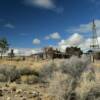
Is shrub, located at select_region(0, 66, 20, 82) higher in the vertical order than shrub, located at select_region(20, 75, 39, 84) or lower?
higher

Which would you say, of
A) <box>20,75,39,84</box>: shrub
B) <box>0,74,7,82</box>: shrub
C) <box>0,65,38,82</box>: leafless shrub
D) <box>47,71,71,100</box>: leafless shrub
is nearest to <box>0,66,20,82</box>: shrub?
<box>0,65,38,82</box>: leafless shrub

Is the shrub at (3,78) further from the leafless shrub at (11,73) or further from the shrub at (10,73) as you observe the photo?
the shrub at (10,73)

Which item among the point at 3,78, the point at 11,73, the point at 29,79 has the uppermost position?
the point at 11,73

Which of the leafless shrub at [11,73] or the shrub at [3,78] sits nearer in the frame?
the shrub at [3,78]

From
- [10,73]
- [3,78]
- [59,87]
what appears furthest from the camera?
[10,73]

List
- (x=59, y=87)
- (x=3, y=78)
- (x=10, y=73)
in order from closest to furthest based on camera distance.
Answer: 1. (x=59, y=87)
2. (x=3, y=78)
3. (x=10, y=73)

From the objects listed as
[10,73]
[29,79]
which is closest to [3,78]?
[10,73]

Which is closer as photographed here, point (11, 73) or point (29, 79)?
point (29, 79)

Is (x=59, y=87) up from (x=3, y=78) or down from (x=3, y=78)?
down

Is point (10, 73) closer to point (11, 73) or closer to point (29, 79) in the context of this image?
point (11, 73)

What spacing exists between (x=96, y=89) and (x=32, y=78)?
9.57m

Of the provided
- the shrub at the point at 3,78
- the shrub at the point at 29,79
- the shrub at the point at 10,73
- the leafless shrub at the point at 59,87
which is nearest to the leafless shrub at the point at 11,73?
the shrub at the point at 10,73

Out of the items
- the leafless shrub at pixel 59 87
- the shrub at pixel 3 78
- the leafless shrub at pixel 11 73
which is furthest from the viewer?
the leafless shrub at pixel 11 73

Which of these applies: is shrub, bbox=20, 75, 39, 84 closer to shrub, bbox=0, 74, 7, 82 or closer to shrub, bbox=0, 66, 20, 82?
shrub, bbox=0, 66, 20, 82
